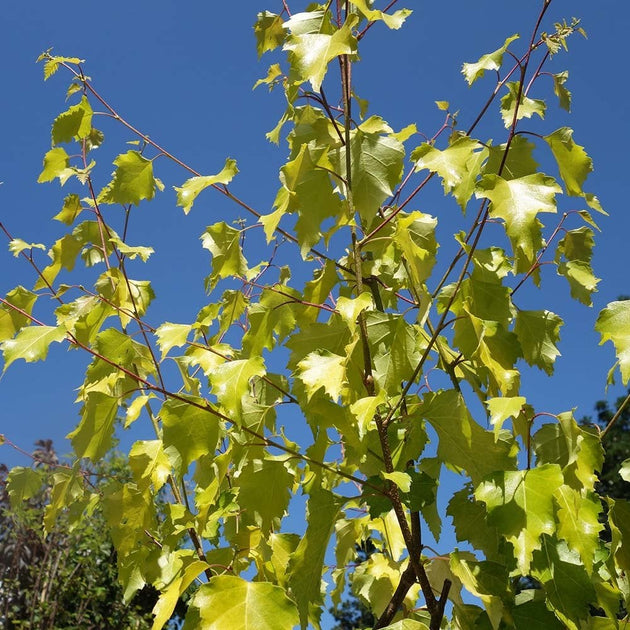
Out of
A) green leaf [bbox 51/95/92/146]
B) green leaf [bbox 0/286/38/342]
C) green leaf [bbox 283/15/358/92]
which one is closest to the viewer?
green leaf [bbox 283/15/358/92]

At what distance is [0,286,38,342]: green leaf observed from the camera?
1772 millimetres

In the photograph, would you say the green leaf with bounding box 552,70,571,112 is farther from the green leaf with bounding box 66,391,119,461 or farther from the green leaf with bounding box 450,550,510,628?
the green leaf with bounding box 66,391,119,461

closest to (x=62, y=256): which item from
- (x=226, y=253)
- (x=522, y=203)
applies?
(x=226, y=253)

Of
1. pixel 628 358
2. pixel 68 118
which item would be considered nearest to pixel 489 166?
pixel 628 358

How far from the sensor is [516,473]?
1.07 metres

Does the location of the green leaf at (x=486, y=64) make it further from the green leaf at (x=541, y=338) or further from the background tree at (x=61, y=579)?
the background tree at (x=61, y=579)

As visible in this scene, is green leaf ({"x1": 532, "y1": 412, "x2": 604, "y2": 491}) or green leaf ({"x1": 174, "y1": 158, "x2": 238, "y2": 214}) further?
green leaf ({"x1": 174, "y1": 158, "x2": 238, "y2": 214})

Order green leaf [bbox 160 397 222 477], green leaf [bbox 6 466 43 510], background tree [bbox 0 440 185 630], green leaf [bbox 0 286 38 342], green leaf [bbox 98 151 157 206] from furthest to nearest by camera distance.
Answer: background tree [bbox 0 440 185 630] → green leaf [bbox 6 466 43 510] → green leaf [bbox 0 286 38 342] → green leaf [bbox 98 151 157 206] → green leaf [bbox 160 397 222 477]

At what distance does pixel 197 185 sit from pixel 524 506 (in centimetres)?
85

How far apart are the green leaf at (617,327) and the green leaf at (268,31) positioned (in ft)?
3.18

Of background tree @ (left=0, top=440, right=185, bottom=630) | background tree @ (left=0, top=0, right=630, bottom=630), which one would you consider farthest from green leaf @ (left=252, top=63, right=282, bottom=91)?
background tree @ (left=0, top=440, right=185, bottom=630)

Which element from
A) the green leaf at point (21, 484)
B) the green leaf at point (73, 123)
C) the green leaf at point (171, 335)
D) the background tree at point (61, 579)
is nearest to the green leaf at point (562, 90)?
the green leaf at point (171, 335)

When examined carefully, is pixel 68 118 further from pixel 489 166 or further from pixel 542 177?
pixel 542 177

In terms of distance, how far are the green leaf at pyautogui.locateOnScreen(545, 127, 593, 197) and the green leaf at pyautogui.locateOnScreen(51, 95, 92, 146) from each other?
1.08 m
